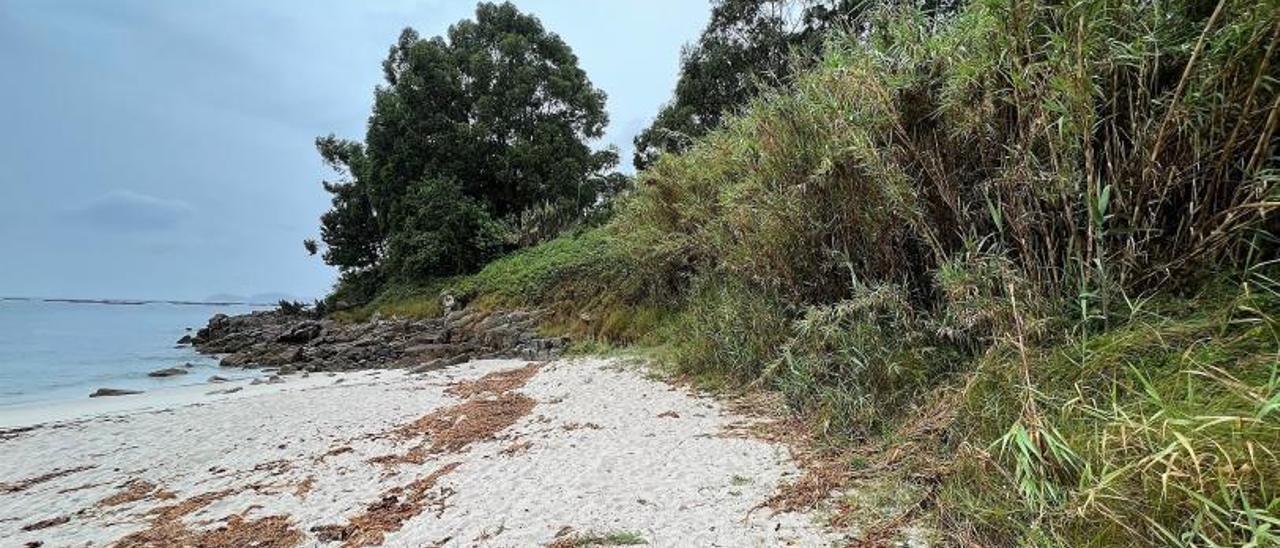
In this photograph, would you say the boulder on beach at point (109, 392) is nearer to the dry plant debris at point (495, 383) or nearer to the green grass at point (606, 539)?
the dry plant debris at point (495, 383)

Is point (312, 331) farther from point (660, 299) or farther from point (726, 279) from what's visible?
point (726, 279)

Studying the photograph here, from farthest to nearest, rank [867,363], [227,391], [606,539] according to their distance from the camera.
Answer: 1. [227,391]
2. [867,363]
3. [606,539]

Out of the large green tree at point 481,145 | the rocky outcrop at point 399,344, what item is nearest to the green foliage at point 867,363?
the rocky outcrop at point 399,344

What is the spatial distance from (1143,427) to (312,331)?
2195 centimetres

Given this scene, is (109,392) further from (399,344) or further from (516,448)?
(516,448)

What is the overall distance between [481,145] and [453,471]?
853 inches

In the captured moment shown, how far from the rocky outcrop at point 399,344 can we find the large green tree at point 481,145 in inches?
169

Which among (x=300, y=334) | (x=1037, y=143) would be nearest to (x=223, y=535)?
(x=1037, y=143)

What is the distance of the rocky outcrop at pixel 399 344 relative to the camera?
543 inches

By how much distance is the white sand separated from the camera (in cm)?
340

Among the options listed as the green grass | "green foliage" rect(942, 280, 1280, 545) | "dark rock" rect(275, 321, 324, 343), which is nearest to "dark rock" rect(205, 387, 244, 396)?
"dark rock" rect(275, 321, 324, 343)

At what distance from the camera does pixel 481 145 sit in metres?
24.6

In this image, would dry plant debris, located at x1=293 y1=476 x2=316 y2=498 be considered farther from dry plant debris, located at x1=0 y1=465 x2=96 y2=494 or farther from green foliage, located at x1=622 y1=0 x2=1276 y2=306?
green foliage, located at x1=622 y1=0 x2=1276 y2=306

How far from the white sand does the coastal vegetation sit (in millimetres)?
902
